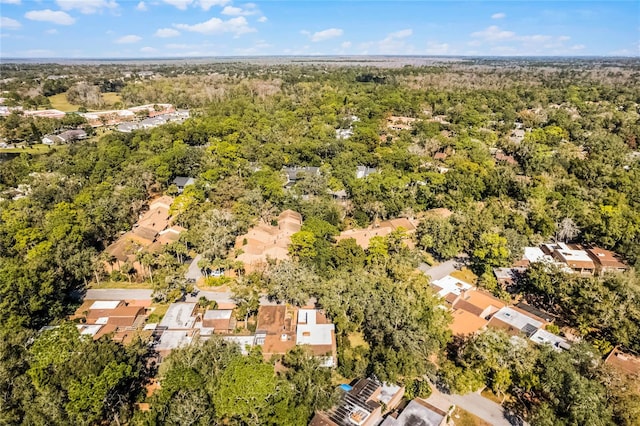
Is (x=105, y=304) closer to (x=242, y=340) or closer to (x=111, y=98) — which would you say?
(x=242, y=340)

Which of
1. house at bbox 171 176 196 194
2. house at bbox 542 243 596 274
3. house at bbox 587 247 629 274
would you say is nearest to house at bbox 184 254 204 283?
house at bbox 171 176 196 194

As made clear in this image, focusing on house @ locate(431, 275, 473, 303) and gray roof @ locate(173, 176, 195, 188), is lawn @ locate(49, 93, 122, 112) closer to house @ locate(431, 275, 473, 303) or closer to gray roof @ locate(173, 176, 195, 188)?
gray roof @ locate(173, 176, 195, 188)

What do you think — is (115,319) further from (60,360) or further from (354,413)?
(354,413)

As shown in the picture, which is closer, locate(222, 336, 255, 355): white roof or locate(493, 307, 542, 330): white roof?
locate(222, 336, 255, 355): white roof

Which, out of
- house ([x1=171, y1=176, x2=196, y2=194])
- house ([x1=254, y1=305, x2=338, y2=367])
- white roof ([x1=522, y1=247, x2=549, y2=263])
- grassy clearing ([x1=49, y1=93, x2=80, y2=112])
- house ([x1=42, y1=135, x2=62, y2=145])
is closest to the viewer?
house ([x1=254, y1=305, x2=338, y2=367])

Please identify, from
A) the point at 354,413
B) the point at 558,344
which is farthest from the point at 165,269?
the point at 558,344

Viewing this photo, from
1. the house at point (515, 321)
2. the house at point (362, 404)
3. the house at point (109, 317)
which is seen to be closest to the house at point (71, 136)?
the house at point (109, 317)

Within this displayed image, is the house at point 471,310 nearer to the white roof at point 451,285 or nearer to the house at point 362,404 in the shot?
the white roof at point 451,285
